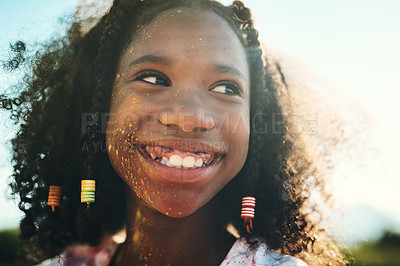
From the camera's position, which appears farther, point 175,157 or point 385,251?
point 385,251

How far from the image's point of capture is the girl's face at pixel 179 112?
166cm

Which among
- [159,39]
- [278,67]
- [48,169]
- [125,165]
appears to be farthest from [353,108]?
[48,169]

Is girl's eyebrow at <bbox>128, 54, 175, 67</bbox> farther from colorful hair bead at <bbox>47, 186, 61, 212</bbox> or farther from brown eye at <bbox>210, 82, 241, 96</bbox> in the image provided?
colorful hair bead at <bbox>47, 186, 61, 212</bbox>

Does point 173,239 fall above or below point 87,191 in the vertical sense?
below

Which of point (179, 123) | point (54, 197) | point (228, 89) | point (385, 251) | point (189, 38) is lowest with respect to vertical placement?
point (385, 251)

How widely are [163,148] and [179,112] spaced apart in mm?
196

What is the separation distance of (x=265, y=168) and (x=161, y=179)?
2.51 ft

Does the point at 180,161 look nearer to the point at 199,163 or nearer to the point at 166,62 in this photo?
the point at 199,163

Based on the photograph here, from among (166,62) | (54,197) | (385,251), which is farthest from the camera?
(385,251)

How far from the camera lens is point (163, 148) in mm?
1688

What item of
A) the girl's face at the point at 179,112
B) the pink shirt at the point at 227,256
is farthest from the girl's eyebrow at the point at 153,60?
the pink shirt at the point at 227,256

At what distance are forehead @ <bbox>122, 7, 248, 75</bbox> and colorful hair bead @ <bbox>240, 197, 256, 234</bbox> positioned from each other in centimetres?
77

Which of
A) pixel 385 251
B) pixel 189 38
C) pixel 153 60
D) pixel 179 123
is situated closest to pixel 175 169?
pixel 179 123

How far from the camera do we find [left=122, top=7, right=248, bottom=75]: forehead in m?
1.78
